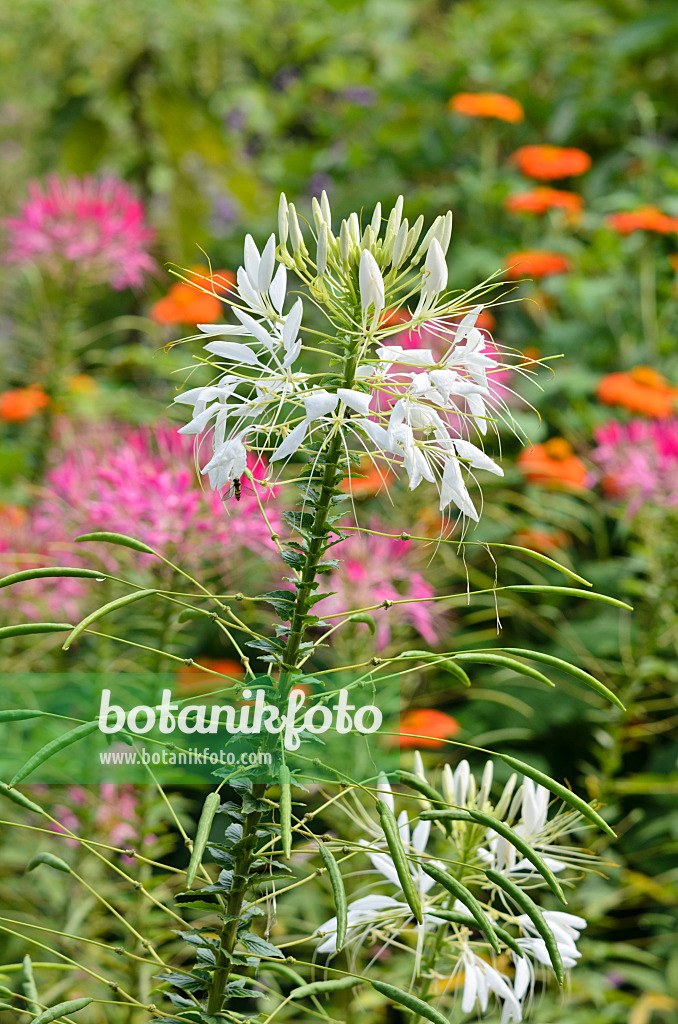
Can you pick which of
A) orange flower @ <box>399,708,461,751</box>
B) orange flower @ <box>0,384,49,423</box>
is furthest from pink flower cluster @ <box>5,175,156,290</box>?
orange flower @ <box>399,708,461,751</box>

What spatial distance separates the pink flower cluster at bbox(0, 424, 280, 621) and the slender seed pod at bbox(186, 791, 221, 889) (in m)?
0.38

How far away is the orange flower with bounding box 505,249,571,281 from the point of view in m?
1.84

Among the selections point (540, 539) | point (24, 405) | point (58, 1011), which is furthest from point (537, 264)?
point (58, 1011)

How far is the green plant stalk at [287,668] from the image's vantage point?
1.46 ft

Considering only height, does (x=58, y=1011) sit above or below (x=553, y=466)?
below

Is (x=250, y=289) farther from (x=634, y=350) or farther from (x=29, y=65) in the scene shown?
(x=29, y=65)

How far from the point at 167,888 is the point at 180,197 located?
1.90 meters

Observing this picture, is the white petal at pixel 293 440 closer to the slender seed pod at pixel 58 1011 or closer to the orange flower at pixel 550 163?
the slender seed pod at pixel 58 1011

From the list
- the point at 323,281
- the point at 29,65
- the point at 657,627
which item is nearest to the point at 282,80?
the point at 29,65

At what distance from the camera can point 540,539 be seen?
154 centimetres

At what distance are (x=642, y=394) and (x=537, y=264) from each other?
1.59ft

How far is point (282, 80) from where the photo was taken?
3039mm

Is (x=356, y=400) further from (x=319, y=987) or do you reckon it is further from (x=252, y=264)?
(x=319, y=987)

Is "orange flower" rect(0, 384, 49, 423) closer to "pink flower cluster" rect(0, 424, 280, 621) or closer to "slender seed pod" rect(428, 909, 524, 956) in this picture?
"pink flower cluster" rect(0, 424, 280, 621)
